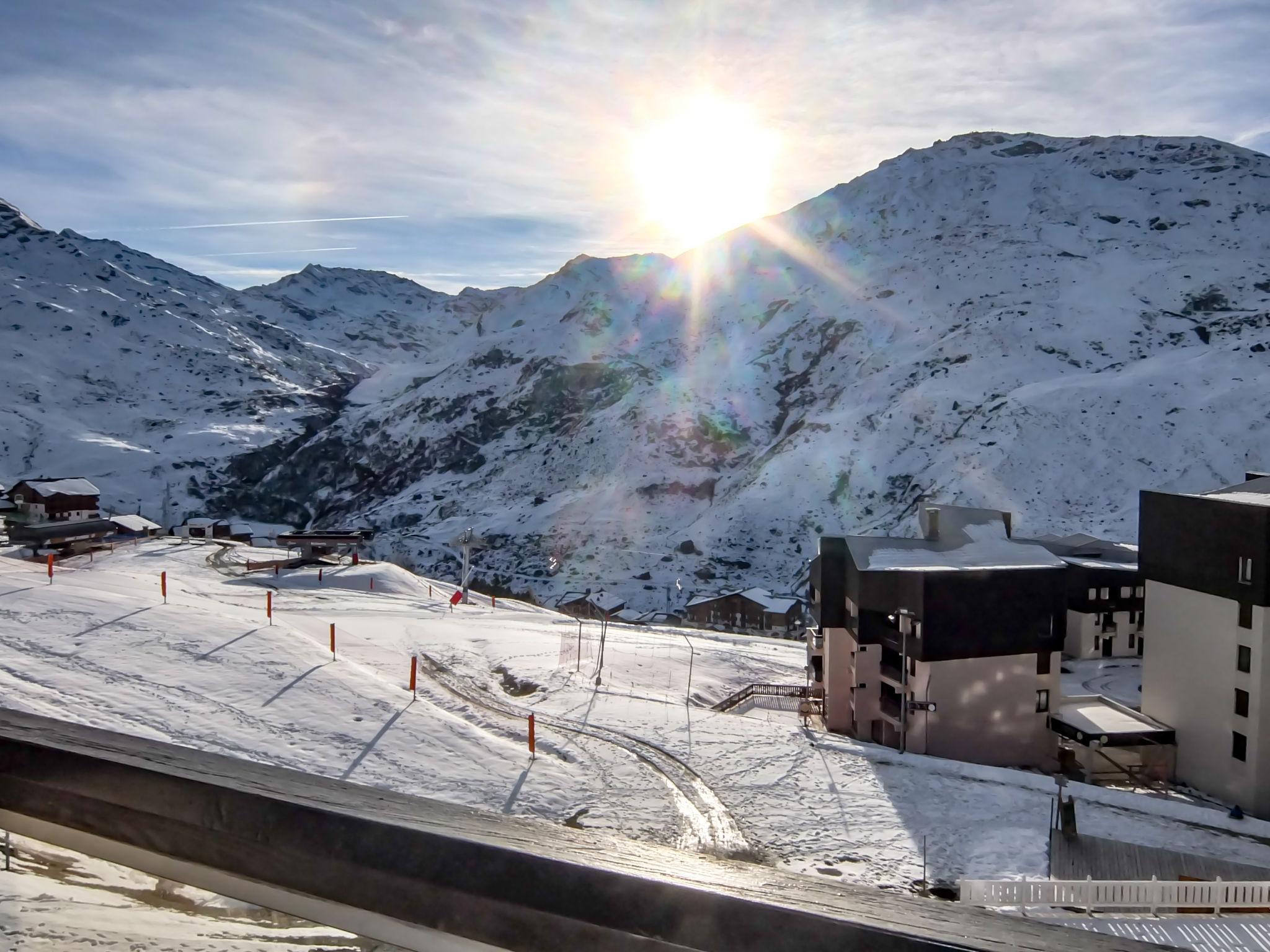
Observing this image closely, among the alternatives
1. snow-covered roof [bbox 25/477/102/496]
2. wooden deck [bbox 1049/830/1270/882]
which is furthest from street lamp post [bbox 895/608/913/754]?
snow-covered roof [bbox 25/477/102/496]

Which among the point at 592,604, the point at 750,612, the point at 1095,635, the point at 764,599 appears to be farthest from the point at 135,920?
the point at 592,604

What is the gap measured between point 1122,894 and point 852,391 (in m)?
110

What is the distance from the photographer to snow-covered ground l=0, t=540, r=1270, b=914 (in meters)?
15.2

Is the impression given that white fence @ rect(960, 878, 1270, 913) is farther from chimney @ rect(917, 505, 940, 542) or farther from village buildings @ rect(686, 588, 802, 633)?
village buildings @ rect(686, 588, 802, 633)

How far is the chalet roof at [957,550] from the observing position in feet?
103

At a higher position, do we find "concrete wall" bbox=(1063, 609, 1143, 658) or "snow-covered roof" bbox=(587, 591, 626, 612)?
"concrete wall" bbox=(1063, 609, 1143, 658)

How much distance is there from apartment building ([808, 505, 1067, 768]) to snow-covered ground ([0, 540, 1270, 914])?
25.2ft

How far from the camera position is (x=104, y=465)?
454 feet

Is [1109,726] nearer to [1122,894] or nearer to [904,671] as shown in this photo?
[904,671]

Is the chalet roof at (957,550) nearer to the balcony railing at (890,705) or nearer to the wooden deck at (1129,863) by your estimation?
the balcony railing at (890,705)

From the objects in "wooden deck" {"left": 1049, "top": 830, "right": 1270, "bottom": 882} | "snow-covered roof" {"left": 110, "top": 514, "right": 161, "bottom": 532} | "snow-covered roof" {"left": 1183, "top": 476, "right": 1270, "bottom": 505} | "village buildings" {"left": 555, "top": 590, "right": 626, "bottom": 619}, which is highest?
"snow-covered roof" {"left": 1183, "top": 476, "right": 1270, "bottom": 505}

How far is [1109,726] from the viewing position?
29766 millimetres

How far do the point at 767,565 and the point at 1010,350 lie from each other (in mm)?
52104

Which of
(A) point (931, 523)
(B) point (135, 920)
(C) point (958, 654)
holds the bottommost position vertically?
(C) point (958, 654)
